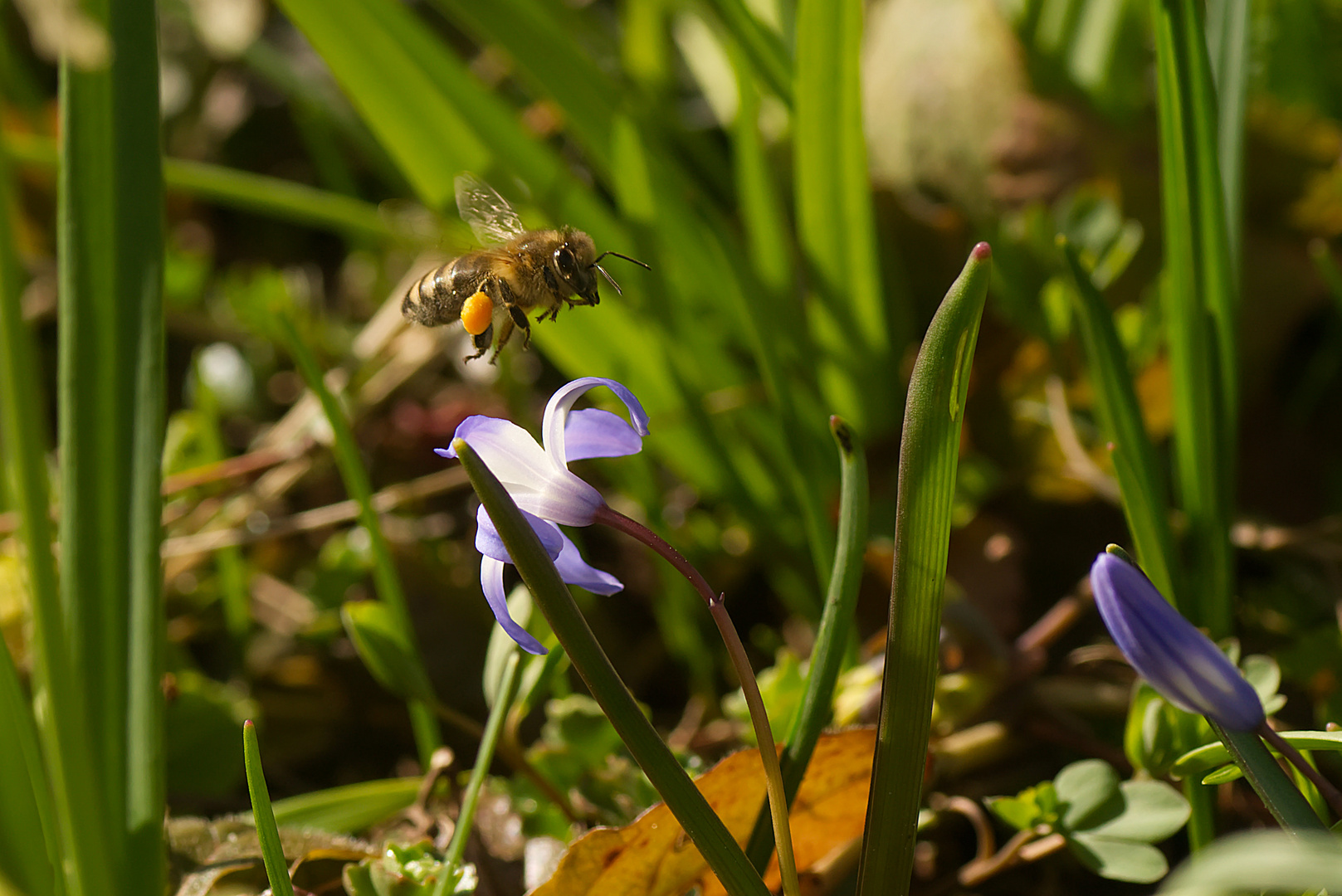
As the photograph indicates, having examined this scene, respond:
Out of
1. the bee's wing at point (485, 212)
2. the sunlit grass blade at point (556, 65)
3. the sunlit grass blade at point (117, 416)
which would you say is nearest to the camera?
A: the sunlit grass blade at point (117, 416)

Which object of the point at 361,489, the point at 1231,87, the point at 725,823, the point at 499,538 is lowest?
the point at 725,823

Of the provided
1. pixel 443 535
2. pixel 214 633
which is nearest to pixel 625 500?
pixel 443 535

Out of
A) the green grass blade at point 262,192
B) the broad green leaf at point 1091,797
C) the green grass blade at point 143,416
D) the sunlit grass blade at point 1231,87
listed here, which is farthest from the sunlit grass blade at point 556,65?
the broad green leaf at point 1091,797

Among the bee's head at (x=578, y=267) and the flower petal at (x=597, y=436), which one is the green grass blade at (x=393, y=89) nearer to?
the bee's head at (x=578, y=267)

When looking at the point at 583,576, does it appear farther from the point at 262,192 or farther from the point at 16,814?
the point at 262,192

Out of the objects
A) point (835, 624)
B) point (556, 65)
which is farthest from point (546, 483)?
point (556, 65)
